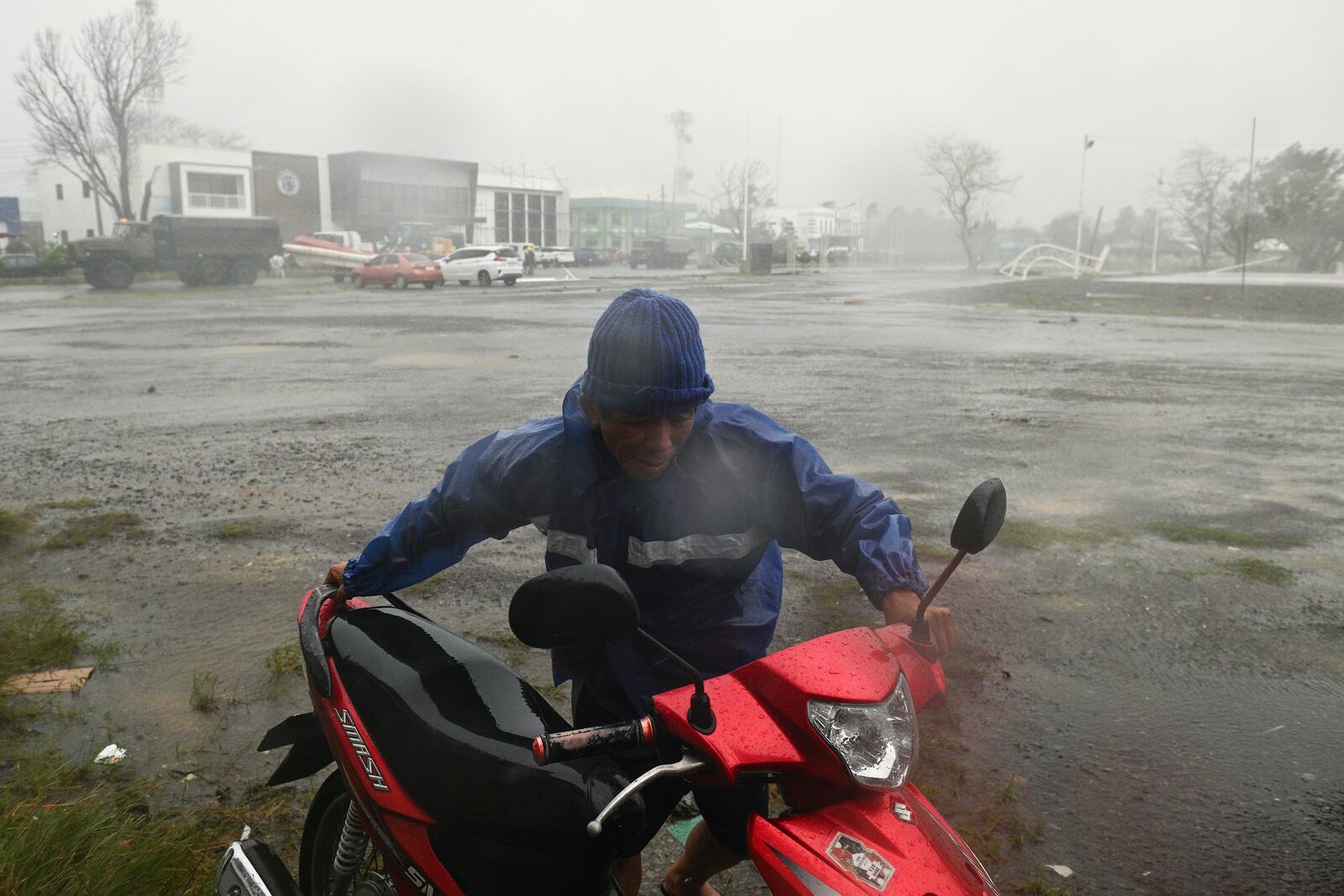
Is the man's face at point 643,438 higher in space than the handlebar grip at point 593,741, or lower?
higher

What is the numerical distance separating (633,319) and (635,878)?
1233mm

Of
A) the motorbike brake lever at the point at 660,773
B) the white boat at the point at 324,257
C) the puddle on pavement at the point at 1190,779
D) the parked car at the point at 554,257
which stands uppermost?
the parked car at the point at 554,257

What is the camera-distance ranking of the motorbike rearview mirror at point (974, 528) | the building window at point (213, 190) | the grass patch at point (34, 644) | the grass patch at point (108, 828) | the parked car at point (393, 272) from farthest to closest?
1. the building window at point (213, 190)
2. the parked car at point (393, 272)
3. the grass patch at point (34, 644)
4. the grass patch at point (108, 828)
5. the motorbike rearview mirror at point (974, 528)

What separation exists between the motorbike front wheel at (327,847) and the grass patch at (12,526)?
3.85m

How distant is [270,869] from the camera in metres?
2.24

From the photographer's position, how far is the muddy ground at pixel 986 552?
3.30 m

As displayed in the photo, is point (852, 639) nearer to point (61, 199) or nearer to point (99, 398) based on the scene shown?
point (99, 398)

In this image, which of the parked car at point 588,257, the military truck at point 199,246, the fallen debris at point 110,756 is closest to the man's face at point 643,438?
the fallen debris at point 110,756

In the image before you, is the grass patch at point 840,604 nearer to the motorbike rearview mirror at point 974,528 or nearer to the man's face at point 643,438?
Answer: the man's face at point 643,438

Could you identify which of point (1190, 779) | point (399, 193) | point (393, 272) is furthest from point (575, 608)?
point (399, 193)

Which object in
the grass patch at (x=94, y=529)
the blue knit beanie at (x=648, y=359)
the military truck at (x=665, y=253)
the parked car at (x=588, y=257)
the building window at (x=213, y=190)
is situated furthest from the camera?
the parked car at (x=588, y=257)

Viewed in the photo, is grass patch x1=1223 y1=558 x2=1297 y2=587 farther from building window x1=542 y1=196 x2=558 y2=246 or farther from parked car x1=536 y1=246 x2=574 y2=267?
building window x1=542 y1=196 x2=558 y2=246

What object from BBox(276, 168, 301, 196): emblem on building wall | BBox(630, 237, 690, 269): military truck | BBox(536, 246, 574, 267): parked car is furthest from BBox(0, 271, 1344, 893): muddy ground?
BBox(276, 168, 301, 196): emblem on building wall

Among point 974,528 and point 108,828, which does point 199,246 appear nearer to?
point 108,828
